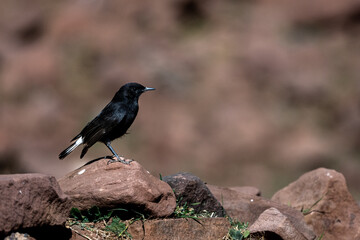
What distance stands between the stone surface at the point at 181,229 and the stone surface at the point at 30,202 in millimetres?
718

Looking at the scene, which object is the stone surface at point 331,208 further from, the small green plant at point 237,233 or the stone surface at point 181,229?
the stone surface at point 181,229

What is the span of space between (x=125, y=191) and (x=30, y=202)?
0.93 m

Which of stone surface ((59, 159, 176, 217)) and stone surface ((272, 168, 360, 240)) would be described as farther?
stone surface ((272, 168, 360, 240))

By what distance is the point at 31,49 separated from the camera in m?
18.9

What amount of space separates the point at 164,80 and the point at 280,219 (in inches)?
483

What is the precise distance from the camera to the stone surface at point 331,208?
21.9 ft

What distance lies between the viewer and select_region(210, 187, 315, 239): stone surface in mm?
6258

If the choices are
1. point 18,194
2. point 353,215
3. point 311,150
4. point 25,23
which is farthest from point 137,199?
point 25,23

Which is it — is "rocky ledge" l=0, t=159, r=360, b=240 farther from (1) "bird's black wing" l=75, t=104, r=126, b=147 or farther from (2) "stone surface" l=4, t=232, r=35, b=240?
(1) "bird's black wing" l=75, t=104, r=126, b=147

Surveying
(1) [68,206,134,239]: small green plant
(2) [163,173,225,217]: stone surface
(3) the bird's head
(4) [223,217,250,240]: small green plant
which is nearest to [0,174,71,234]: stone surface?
(1) [68,206,134,239]: small green plant

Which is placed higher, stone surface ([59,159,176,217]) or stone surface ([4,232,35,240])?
stone surface ([59,159,176,217])

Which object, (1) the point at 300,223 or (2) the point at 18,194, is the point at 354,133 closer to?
(1) the point at 300,223

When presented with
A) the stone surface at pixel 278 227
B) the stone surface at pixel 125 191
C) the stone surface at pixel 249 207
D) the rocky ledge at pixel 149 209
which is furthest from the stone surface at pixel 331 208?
the stone surface at pixel 125 191

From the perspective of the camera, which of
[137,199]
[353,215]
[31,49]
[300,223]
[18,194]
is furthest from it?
[31,49]
